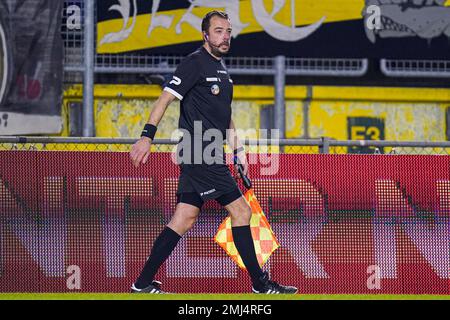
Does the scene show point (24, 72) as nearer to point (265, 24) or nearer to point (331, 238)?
point (265, 24)

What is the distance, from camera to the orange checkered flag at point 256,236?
8492 millimetres

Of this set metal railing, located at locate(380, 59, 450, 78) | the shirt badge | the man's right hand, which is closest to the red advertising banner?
the shirt badge

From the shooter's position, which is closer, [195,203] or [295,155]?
[195,203]

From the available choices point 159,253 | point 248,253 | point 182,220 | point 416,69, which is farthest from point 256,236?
point 416,69

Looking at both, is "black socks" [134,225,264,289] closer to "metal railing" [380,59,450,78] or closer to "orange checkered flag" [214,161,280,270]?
"orange checkered flag" [214,161,280,270]

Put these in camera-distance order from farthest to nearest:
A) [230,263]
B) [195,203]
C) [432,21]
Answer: [432,21]
[230,263]
[195,203]

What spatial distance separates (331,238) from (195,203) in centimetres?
144

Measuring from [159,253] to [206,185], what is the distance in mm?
584

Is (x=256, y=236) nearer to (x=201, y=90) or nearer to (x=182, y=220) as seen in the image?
(x=182, y=220)

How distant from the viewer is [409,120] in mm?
15750

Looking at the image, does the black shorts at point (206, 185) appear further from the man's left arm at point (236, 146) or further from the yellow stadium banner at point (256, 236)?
the yellow stadium banner at point (256, 236)

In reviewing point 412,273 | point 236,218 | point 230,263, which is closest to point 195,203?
point 236,218

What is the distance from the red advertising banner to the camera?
339 inches

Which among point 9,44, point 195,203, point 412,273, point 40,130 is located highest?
point 9,44
